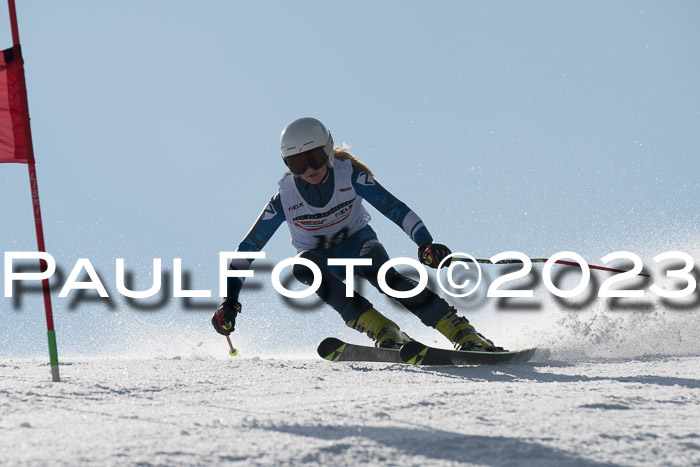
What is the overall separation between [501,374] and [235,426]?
2.29 metres

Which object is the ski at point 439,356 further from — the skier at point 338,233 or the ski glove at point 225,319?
the ski glove at point 225,319

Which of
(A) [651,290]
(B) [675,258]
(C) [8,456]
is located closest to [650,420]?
(C) [8,456]

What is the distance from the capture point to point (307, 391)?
3232 millimetres

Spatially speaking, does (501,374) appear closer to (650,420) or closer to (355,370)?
(355,370)

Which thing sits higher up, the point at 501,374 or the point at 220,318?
the point at 220,318

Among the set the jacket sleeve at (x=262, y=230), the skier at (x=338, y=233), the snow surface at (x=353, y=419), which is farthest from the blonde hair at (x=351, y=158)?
the snow surface at (x=353, y=419)

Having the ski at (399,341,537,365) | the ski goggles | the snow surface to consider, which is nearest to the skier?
the ski goggles

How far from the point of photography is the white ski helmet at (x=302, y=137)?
16.1 ft

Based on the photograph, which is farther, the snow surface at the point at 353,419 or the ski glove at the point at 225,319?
the ski glove at the point at 225,319

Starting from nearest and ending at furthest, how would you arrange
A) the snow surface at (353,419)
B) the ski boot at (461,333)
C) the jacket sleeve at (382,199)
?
the snow surface at (353,419) < the ski boot at (461,333) < the jacket sleeve at (382,199)

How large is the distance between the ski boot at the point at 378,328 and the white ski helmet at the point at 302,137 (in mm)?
1311

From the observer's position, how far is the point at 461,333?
4.79m

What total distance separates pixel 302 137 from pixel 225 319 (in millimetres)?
1546

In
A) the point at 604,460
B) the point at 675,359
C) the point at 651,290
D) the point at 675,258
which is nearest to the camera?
the point at 604,460
